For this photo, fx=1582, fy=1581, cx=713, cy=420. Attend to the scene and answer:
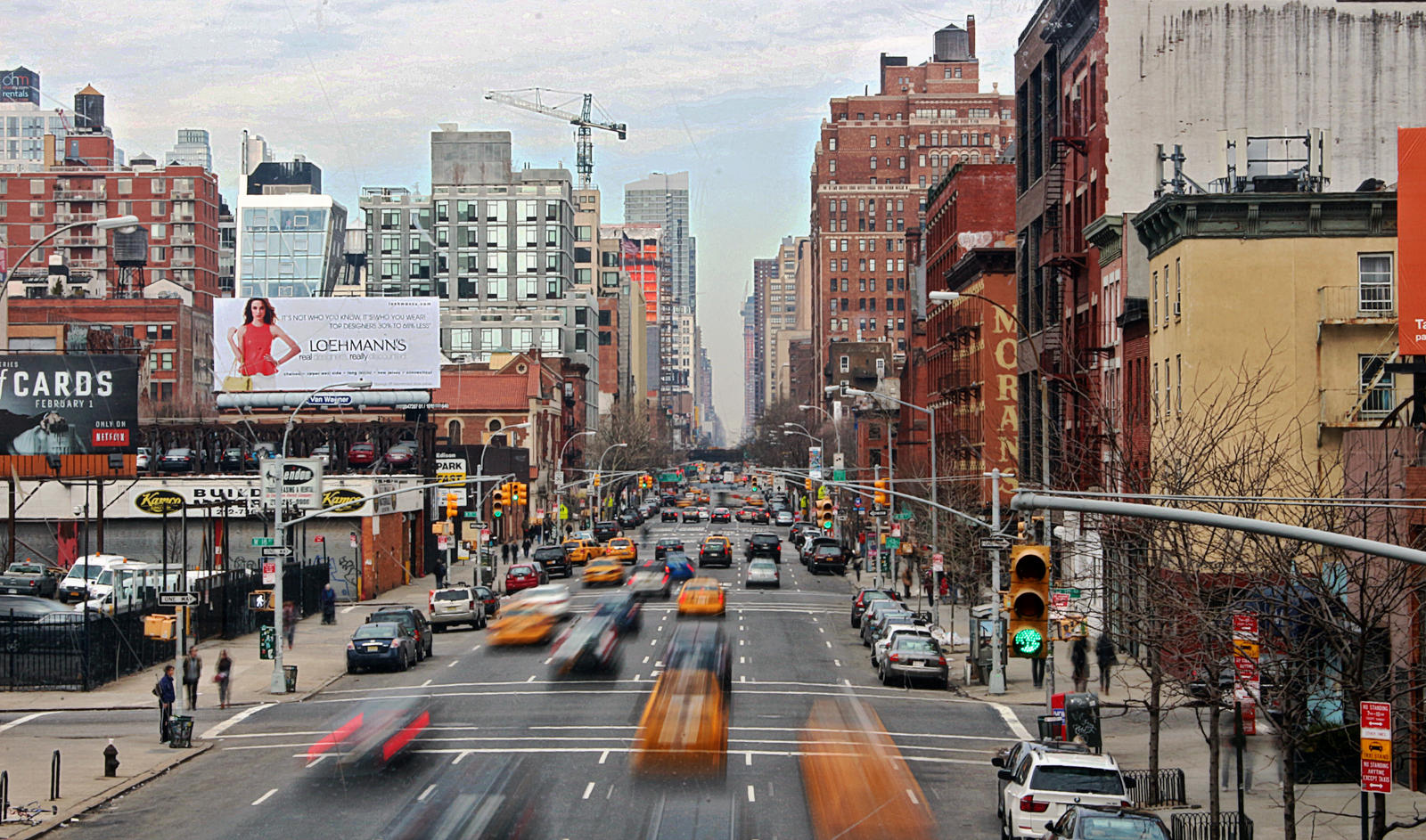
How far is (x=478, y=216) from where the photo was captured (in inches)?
6447

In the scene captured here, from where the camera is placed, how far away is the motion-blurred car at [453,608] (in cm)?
5709

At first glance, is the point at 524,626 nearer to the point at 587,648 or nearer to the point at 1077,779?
the point at 587,648

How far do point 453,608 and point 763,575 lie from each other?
834 inches


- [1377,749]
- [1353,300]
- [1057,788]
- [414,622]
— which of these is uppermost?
[1353,300]

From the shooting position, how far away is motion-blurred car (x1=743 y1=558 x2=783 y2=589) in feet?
245

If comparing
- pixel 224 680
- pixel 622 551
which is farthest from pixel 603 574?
Result: pixel 224 680

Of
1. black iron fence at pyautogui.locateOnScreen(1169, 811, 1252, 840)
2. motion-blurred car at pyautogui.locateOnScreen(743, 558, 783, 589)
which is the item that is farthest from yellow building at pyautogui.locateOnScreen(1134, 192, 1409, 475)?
motion-blurred car at pyautogui.locateOnScreen(743, 558, 783, 589)

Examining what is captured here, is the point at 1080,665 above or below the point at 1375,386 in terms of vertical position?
below

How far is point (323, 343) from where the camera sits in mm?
92750

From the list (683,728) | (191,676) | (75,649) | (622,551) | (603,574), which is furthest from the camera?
(622,551)

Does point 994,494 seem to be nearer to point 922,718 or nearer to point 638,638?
point 922,718

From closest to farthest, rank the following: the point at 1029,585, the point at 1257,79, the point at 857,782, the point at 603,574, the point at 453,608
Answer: the point at 1029,585
the point at 857,782
the point at 1257,79
the point at 453,608
the point at 603,574

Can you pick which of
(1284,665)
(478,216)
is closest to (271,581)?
(1284,665)

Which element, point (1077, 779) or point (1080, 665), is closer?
point (1077, 779)
